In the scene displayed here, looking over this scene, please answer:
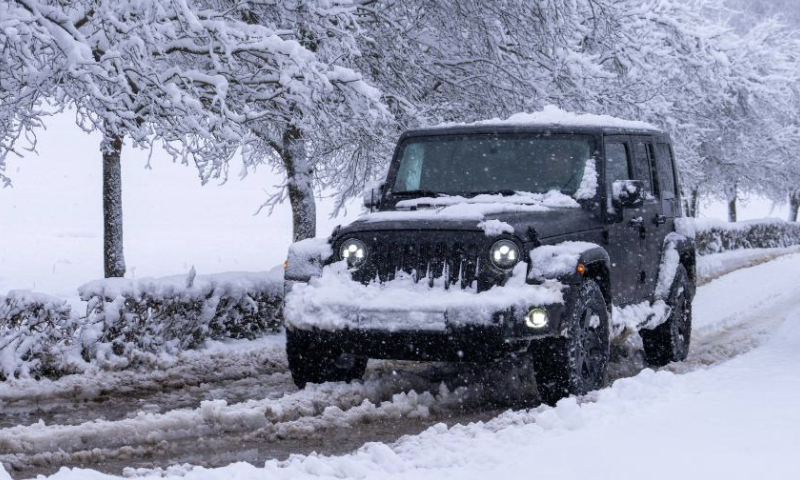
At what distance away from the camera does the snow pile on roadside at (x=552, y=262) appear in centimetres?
664

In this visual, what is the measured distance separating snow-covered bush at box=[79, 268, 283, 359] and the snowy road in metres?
0.35

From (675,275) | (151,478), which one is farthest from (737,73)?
(151,478)

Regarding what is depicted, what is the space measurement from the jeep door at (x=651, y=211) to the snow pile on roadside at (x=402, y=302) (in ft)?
8.10

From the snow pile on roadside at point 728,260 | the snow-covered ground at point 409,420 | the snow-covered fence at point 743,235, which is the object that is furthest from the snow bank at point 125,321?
the snow-covered fence at point 743,235

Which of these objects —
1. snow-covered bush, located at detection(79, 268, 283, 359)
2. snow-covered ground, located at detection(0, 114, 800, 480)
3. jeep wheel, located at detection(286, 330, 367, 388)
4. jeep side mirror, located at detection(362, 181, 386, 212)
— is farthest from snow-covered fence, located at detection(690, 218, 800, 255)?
jeep wheel, located at detection(286, 330, 367, 388)

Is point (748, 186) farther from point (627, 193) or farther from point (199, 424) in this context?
point (199, 424)

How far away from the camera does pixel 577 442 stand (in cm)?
551

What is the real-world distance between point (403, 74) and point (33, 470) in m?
8.98

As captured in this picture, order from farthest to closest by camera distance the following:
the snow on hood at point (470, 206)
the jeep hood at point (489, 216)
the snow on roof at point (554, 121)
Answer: the snow on roof at point (554, 121) < the snow on hood at point (470, 206) < the jeep hood at point (489, 216)

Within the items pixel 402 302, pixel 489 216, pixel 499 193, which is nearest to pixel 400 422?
pixel 402 302

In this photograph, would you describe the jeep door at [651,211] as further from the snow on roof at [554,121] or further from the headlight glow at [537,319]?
the headlight glow at [537,319]

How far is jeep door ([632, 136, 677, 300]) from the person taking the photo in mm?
8797

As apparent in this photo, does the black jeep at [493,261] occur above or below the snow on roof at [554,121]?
below

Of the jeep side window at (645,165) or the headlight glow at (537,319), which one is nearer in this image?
the headlight glow at (537,319)
